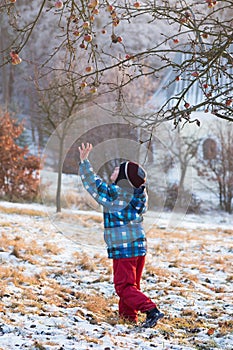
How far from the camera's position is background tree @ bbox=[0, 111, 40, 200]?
45.4ft

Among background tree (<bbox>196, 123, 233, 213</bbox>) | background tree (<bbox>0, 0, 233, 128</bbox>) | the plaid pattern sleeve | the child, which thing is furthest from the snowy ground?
background tree (<bbox>196, 123, 233, 213</bbox>)

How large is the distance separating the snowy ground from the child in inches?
9.3

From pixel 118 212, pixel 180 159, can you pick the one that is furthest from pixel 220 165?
pixel 118 212

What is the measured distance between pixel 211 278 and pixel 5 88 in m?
22.4

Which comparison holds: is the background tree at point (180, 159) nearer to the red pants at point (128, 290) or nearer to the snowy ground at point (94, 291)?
the snowy ground at point (94, 291)

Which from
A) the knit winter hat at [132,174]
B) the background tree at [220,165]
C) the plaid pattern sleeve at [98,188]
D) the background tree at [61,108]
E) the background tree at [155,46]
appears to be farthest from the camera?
the background tree at [220,165]

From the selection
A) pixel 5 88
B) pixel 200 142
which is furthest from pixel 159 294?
pixel 5 88

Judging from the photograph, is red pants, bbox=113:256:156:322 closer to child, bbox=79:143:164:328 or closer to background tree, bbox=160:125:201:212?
child, bbox=79:143:164:328

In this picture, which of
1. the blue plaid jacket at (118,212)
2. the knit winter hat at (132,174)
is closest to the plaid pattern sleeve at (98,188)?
the blue plaid jacket at (118,212)

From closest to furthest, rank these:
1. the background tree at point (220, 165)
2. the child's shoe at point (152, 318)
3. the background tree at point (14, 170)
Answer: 1. the child's shoe at point (152, 318)
2. the background tree at point (14, 170)
3. the background tree at point (220, 165)

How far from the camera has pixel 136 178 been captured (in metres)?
3.92

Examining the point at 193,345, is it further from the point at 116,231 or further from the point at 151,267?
the point at 151,267

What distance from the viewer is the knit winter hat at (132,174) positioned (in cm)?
389

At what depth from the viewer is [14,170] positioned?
1409cm
